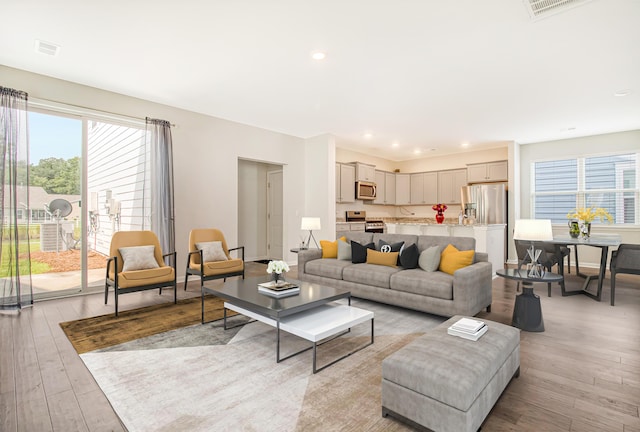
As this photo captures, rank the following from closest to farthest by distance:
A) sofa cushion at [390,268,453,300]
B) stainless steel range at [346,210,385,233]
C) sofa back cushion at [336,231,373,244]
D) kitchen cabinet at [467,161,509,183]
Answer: sofa cushion at [390,268,453,300] < sofa back cushion at [336,231,373,244] < kitchen cabinet at [467,161,509,183] < stainless steel range at [346,210,385,233]

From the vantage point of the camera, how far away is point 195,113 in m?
5.69

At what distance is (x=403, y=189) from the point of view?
9.57 meters

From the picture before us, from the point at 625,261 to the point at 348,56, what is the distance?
4405mm

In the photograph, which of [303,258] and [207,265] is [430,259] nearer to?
[303,258]

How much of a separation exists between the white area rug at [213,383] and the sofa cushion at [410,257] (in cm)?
122

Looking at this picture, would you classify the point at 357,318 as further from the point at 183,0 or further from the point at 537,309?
the point at 183,0

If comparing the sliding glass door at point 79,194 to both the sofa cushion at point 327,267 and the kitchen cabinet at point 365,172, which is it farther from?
the kitchen cabinet at point 365,172

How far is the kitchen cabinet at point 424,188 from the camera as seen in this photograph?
905cm

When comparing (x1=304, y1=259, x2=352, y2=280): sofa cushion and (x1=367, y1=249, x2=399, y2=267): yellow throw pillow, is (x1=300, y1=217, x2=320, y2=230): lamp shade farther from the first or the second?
(x1=367, y1=249, x2=399, y2=267): yellow throw pillow

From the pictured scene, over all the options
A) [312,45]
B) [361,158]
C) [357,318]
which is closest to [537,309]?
[357,318]

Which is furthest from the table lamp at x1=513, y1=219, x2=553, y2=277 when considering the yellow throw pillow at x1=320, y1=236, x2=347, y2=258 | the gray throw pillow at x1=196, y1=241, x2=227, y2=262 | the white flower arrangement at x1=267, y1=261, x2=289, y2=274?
the gray throw pillow at x1=196, y1=241, x2=227, y2=262

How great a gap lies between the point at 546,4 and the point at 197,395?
4012 millimetres

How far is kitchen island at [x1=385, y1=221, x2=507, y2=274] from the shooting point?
18.2 ft

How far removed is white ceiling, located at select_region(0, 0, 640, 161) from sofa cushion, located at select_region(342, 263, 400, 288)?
2456 millimetres
